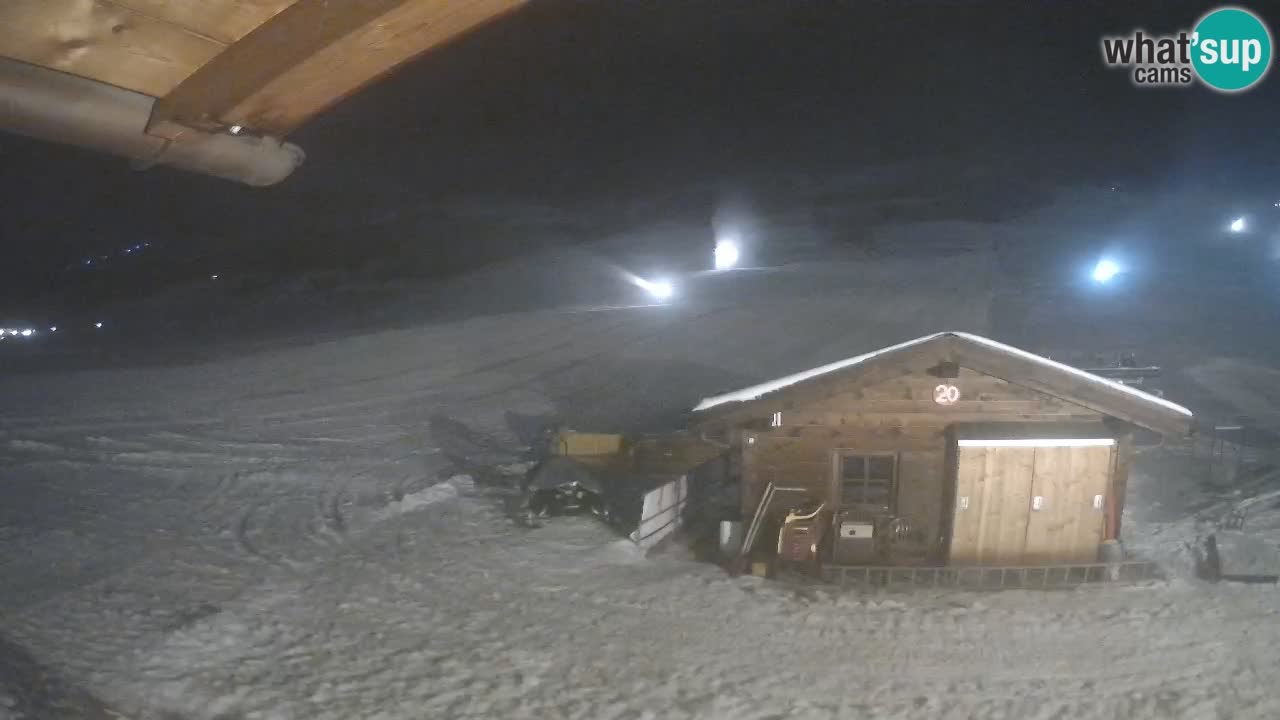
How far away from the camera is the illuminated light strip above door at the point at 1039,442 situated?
36.8 feet

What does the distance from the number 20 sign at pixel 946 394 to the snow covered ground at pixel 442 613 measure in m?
2.72

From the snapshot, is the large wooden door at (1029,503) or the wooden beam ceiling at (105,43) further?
the large wooden door at (1029,503)

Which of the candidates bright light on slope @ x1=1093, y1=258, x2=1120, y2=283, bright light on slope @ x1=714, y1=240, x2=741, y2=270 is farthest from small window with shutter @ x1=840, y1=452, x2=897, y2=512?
bright light on slope @ x1=714, y1=240, x2=741, y2=270

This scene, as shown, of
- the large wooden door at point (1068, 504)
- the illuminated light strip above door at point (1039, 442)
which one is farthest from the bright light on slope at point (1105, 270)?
the illuminated light strip above door at point (1039, 442)

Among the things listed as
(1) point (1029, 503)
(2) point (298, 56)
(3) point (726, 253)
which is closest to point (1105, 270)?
(3) point (726, 253)

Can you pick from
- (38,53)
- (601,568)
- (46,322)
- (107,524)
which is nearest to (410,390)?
(107,524)

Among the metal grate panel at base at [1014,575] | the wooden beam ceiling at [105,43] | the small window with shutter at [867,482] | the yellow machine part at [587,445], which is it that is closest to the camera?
the wooden beam ceiling at [105,43]

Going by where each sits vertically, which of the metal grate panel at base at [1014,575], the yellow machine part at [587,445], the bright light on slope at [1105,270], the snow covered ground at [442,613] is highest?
the bright light on slope at [1105,270]

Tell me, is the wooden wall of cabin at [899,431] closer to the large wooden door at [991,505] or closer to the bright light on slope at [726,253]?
the large wooden door at [991,505]

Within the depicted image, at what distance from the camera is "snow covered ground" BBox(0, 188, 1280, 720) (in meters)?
8.04

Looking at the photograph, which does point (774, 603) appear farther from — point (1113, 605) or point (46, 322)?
point (46, 322)

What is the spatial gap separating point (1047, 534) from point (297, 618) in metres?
10.5

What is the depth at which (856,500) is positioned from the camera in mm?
11992

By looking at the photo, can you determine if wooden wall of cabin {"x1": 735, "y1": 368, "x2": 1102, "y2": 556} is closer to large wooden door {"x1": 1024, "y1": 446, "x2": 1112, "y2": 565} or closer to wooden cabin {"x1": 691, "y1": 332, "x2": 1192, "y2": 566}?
wooden cabin {"x1": 691, "y1": 332, "x2": 1192, "y2": 566}
